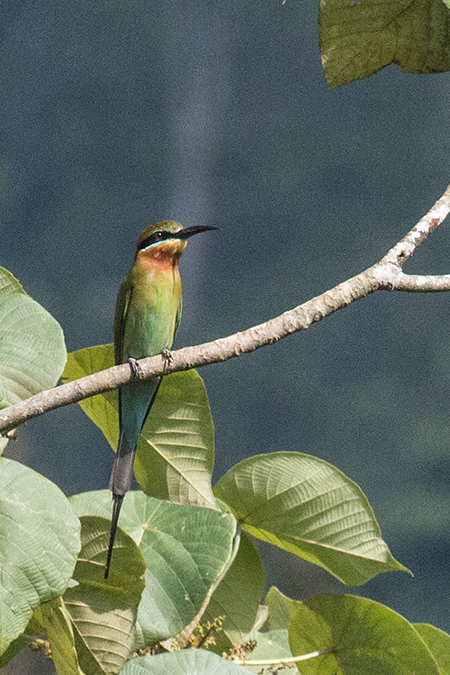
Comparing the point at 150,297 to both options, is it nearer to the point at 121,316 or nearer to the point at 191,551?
the point at 121,316

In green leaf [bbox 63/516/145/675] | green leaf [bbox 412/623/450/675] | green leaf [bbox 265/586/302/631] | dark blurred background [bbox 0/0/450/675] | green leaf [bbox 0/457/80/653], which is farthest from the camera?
dark blurred background [bbox 0/0/450/675]

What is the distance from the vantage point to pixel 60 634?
69cm

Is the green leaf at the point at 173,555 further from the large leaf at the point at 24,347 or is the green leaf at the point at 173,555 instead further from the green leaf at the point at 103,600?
the large leaf at the point at 24,347

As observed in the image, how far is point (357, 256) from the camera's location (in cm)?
213

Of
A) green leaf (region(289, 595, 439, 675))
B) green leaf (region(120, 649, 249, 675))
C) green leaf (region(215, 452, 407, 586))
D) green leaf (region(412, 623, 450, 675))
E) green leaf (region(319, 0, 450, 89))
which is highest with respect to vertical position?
green leaf (region(319, 0, 450, 89))

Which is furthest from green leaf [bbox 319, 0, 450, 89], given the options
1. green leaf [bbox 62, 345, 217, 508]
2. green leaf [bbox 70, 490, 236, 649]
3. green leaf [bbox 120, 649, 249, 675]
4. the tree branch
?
green leaf [bbox 120, 649, 249, 675]

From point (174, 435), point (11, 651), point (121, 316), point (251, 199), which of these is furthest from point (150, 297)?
point (251, 199)

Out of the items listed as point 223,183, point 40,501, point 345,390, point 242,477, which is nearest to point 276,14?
point 223,183

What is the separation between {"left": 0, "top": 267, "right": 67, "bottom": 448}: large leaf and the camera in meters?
0.73

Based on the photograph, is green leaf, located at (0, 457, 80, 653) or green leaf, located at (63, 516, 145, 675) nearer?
green leaf, located at (0, 457, 80, 653)

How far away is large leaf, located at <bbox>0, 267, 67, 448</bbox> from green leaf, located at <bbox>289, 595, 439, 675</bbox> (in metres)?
0.40

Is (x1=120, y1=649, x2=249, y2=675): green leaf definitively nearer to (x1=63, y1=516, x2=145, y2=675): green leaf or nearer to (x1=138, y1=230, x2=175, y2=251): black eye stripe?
(x1=63, y1=516, x2=145, y2=675): green leaf

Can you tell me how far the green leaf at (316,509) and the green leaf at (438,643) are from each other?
0.12m

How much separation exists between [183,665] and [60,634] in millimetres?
129
